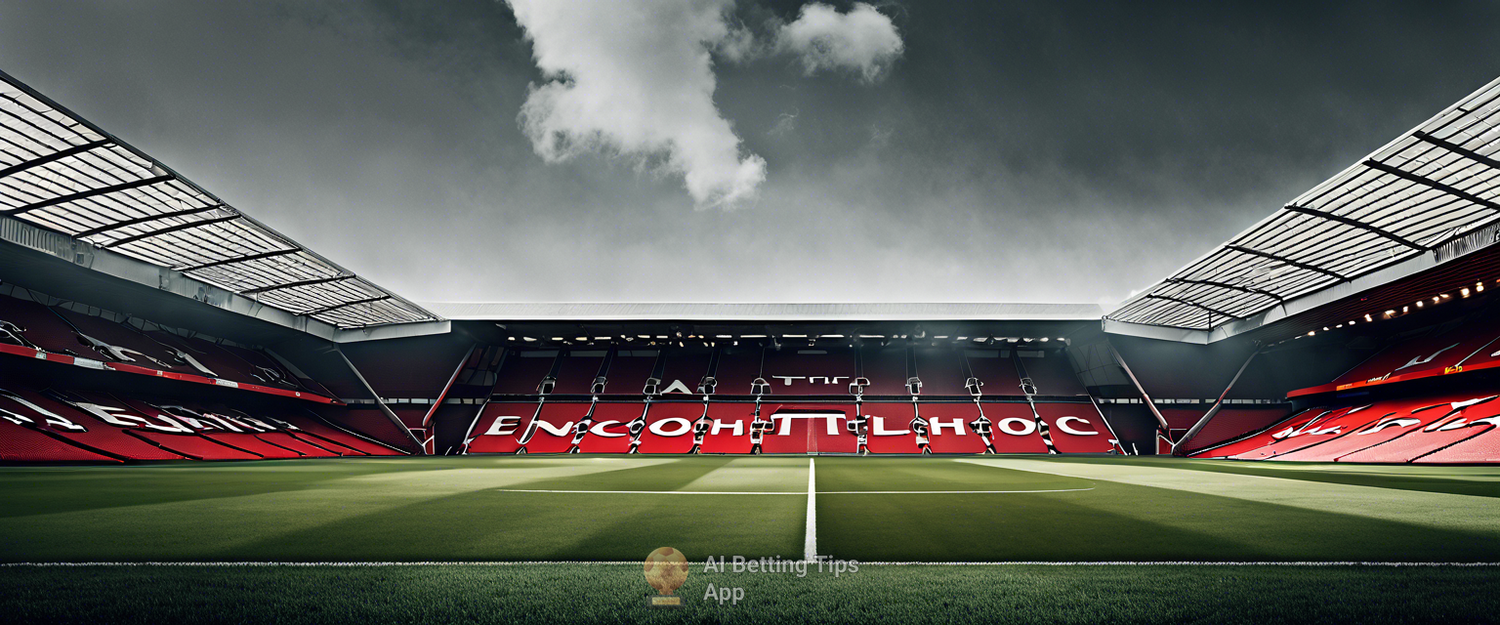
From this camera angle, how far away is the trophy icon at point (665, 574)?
371 centimetres

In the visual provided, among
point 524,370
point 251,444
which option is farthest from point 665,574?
point 524,370

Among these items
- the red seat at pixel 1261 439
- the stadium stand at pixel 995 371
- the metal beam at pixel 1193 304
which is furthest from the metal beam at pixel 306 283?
the red seat at pixel 1261 439

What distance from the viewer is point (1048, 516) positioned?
742 centimetres

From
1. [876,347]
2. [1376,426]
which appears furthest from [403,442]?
[1376,426]

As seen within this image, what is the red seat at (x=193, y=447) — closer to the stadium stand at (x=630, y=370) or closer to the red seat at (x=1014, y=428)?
the stadium stand at (x=630, y=370)

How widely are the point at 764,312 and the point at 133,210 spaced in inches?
1115

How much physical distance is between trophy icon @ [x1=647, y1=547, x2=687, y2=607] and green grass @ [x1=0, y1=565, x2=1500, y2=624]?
0.28 feet

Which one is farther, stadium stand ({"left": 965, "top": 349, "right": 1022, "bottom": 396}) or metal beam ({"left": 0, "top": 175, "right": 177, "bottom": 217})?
stadium stand ({"left": 965, "top": 349, "right": 1022, "bottom": 396})

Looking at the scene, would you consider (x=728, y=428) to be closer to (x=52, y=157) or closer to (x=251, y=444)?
(x=251, y=444)

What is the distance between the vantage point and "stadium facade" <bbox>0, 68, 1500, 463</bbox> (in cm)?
2050

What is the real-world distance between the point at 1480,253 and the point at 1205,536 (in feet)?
87.7

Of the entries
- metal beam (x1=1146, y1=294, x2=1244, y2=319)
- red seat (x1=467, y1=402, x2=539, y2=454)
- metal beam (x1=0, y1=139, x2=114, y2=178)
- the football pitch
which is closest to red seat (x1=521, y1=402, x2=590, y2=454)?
red seat (x1=467, y1=402, x2=539, y2=454)

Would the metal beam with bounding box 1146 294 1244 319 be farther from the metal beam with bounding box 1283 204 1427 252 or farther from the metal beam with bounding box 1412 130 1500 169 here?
the metal beam with bounding box 1412 130 1500 169

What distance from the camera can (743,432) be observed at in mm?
37719
